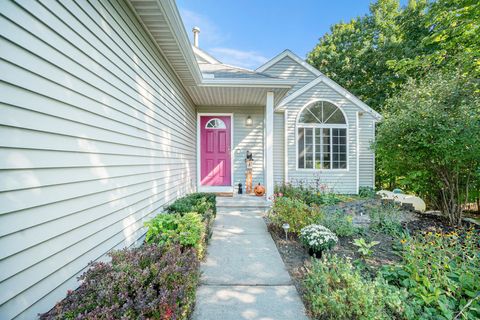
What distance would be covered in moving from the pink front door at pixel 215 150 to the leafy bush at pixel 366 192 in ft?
15.0

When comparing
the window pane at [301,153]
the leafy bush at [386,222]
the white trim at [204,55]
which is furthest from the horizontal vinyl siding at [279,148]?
the leafy bush at [386,222]

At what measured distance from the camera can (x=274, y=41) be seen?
39.4 feet

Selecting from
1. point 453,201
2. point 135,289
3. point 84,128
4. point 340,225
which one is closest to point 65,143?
point 84,128

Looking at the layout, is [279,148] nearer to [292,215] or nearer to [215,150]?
[215,150]

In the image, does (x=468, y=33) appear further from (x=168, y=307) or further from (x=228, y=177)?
(x=168, y=307)

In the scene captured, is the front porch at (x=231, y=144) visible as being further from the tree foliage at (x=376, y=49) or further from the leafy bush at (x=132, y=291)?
the tree foliage at (x=376, y=49)

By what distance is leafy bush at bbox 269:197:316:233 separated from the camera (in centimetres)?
331

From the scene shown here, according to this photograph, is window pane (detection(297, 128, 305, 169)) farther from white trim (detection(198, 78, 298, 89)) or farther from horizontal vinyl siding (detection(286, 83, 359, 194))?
white trim (detection(198, 78, 298, 89))

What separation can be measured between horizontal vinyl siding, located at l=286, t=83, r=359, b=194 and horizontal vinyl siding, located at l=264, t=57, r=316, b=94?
963 millimetres

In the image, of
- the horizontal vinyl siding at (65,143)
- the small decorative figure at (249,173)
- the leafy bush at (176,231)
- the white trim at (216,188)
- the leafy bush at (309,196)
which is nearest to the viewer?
the horizontal vinyl siding at (65,143)

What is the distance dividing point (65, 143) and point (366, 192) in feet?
26.4

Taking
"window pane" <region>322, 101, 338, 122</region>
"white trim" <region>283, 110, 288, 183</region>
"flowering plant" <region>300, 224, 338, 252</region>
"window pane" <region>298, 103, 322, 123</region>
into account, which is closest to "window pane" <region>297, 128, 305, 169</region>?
"white trim" <region>283, 110, 288, 183</region>

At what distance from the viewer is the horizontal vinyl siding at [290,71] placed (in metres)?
7.71

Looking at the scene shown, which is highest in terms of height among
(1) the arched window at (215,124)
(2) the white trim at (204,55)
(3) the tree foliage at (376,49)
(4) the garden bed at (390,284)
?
(3) the tree foliage at (376,49)
